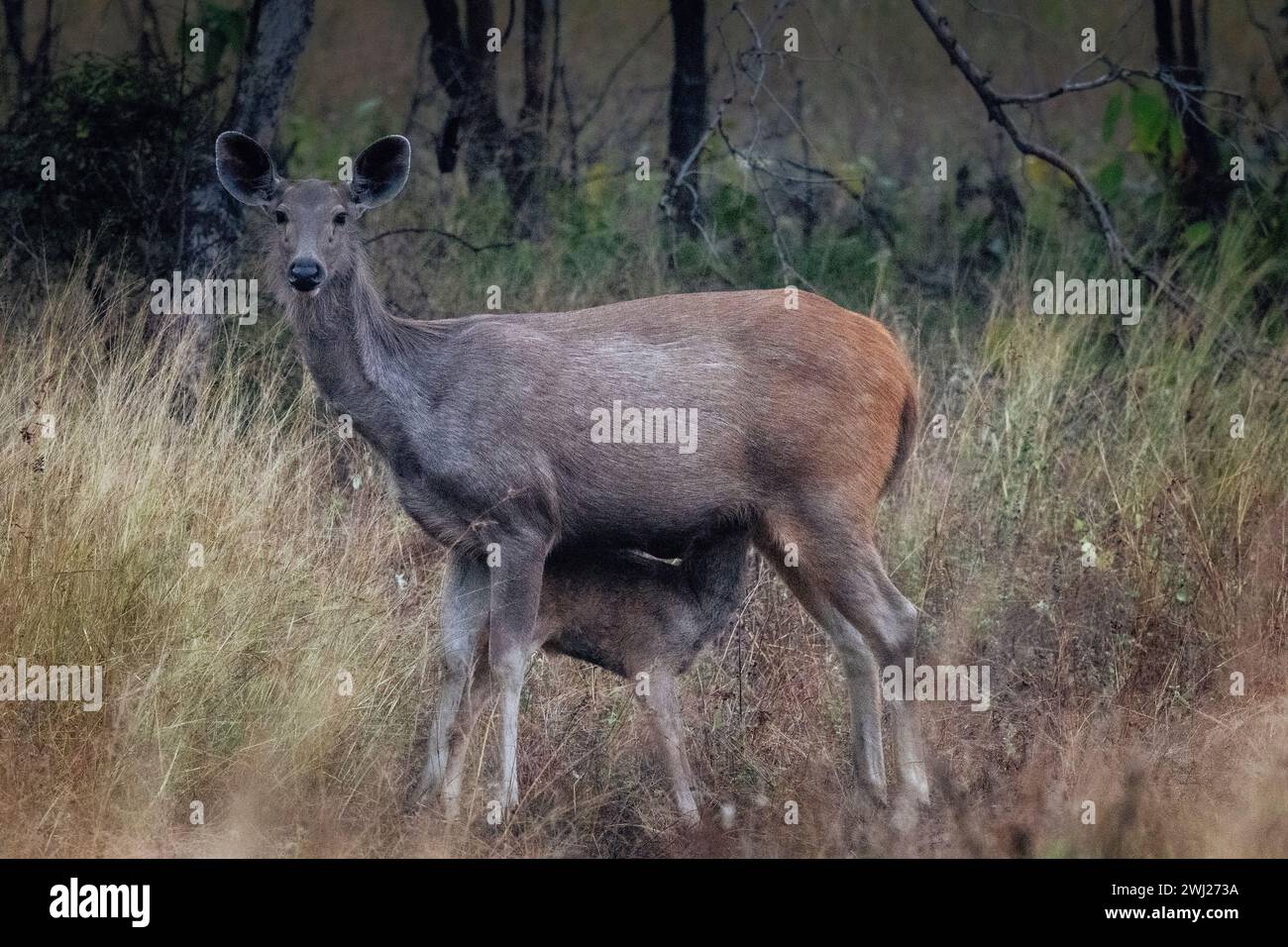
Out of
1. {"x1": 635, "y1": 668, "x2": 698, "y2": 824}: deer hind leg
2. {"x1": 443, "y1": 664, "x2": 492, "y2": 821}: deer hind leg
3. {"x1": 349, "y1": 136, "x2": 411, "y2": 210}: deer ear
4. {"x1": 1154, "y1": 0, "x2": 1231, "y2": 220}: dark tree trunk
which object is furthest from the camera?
{"x1": 1154, "y1": 0, "x2": 1231, "y2": 220}: dark tree trunk

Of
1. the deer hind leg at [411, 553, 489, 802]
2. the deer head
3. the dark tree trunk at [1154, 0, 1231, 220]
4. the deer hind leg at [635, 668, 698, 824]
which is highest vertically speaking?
the dark tree trunk at [1154, 0, 1231, 220]

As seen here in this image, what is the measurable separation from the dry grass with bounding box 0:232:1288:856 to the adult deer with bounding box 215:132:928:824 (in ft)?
1.32

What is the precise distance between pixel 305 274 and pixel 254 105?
3.38 m

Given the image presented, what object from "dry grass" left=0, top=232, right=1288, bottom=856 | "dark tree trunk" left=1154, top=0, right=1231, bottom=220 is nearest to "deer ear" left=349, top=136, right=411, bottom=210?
"dry grass" left=0, top=232, right=1288, bottom=856

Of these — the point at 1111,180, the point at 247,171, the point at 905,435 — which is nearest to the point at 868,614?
the point at 905,435

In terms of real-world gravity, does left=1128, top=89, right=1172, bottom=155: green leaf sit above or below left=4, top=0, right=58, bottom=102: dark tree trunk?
below

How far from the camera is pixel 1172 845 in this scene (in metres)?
6.27

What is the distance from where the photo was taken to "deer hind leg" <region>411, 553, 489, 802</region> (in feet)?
23.8

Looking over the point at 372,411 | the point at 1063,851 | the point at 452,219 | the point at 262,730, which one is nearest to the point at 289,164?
the point at 452,219

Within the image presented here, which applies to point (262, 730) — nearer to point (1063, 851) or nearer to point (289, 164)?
point (1063, 851)

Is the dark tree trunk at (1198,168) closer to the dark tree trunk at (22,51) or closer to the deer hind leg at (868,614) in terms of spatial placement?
the deer hind leg at (868,614)

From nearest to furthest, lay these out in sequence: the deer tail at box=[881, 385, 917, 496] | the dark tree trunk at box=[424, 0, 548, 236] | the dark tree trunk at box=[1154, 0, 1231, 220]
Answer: the deer tail at box=[881, 385, 917, 496] → the dark tree trunk at box=[1154, 0, 1231, 220] → the dark tree trunk at box=[424, 0, 548, 236]

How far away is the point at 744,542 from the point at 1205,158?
20.5 ft

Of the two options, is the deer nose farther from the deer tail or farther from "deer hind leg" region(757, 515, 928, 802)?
the deer tail
